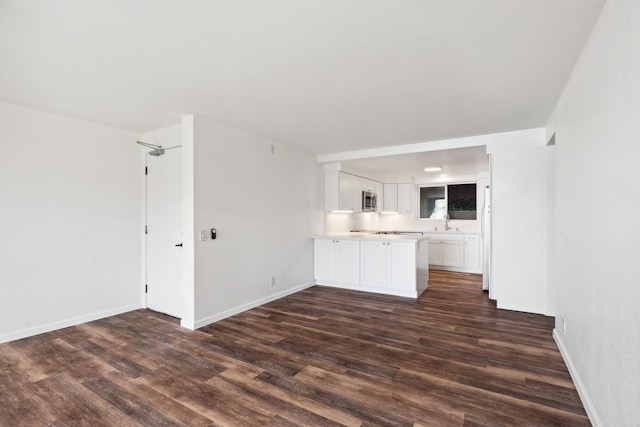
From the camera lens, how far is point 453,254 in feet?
23.5

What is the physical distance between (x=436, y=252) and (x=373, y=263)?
2829mm

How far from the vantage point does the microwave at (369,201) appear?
22.5 ft

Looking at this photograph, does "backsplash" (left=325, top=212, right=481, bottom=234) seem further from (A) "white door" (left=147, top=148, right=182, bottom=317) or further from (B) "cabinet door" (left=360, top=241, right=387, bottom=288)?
(A) "white door" (left=147, top=148, right=182, bottom=317)

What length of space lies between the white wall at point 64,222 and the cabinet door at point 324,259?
2.87 metres

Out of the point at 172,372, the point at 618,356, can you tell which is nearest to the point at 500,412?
the point at 618,356

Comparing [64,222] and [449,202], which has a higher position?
[449,202]

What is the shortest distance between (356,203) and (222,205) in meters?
3.30

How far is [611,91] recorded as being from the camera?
64.6 inches

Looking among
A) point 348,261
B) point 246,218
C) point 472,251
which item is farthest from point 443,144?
point 472,251

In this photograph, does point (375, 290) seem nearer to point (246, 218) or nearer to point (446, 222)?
point (246, 218)

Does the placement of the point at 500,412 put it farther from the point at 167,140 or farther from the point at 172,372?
the point at 167,140

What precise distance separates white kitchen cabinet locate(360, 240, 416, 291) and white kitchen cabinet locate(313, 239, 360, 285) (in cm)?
13

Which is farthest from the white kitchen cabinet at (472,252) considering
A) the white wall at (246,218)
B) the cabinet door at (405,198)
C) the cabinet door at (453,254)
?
the white wall at (246,218)

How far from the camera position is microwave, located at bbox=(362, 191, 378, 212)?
22.5ft
